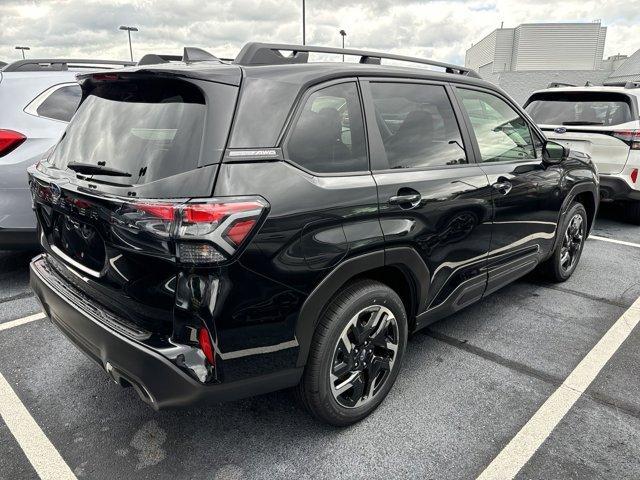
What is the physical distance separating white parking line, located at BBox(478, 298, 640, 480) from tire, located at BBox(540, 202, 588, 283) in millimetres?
733

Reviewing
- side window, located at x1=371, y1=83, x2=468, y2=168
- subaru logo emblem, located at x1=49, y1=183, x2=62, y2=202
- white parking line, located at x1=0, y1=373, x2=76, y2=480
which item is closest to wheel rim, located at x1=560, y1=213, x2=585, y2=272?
side window, located at x1=371, y1=83, x2=468, y2=168

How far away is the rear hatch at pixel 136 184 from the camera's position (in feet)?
5.80

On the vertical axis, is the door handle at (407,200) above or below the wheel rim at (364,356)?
above

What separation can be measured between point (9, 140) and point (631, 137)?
6322 mm

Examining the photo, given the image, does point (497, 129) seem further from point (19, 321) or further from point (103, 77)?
point (19, 321)

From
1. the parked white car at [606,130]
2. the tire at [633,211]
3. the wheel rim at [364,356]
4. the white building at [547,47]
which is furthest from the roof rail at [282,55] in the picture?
the white building at [547,47]

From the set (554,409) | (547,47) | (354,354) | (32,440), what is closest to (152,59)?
(354,354)

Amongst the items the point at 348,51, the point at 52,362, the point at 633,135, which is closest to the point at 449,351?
the point at 348,51

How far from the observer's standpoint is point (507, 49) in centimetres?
7331

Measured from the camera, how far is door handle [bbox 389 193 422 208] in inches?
90.7

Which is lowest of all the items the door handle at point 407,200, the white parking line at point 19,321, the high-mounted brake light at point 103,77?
the white parking line at point 19,321

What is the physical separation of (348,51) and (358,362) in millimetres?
1584

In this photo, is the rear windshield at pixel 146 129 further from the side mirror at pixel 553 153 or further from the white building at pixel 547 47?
the white building at pixel 547 47

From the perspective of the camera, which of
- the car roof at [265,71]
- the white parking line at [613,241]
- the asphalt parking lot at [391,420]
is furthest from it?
the white parking line at [613,241]
